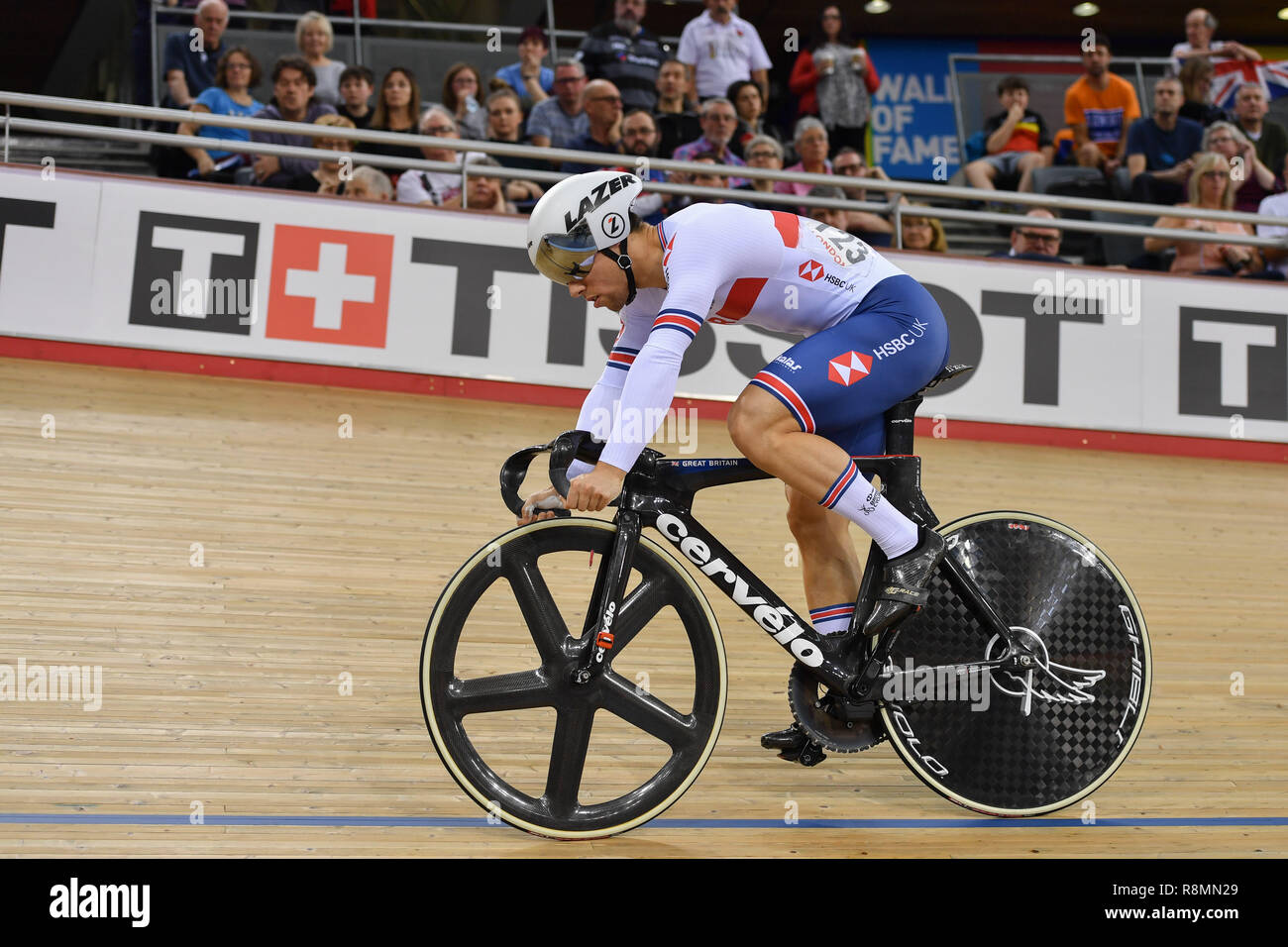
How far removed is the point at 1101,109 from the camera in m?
8.77

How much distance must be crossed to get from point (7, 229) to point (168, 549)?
283 centimetres

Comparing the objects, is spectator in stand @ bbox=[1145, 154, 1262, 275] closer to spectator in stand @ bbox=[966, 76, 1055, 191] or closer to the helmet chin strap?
spectator in stand @ bbox=[966, 76, 1055, 191]

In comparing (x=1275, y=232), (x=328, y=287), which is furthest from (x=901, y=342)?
(x=1275, y=232)

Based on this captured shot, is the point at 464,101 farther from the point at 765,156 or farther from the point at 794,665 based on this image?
the point at 794,665

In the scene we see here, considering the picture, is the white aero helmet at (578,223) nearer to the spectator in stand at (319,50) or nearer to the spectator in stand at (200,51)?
the spectator in stand at (319,50)

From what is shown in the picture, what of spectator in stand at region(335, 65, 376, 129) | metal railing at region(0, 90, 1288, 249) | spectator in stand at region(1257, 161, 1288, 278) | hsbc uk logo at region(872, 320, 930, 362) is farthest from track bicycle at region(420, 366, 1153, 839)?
spectator in stand at region(1257, 161, 1288, 278)

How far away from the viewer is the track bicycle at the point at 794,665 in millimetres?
2484

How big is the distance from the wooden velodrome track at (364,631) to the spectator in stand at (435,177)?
1.29m

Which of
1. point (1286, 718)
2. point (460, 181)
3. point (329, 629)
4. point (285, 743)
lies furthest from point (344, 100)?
point (1286, 718)

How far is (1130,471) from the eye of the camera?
6387mm

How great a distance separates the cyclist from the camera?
95.2 inches

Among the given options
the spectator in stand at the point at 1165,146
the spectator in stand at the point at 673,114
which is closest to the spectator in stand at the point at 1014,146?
the spectator in stand at the point at 1165,146

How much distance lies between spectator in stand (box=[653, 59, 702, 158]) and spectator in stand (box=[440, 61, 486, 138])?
1081 mm

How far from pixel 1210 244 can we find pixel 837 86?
107 inches
